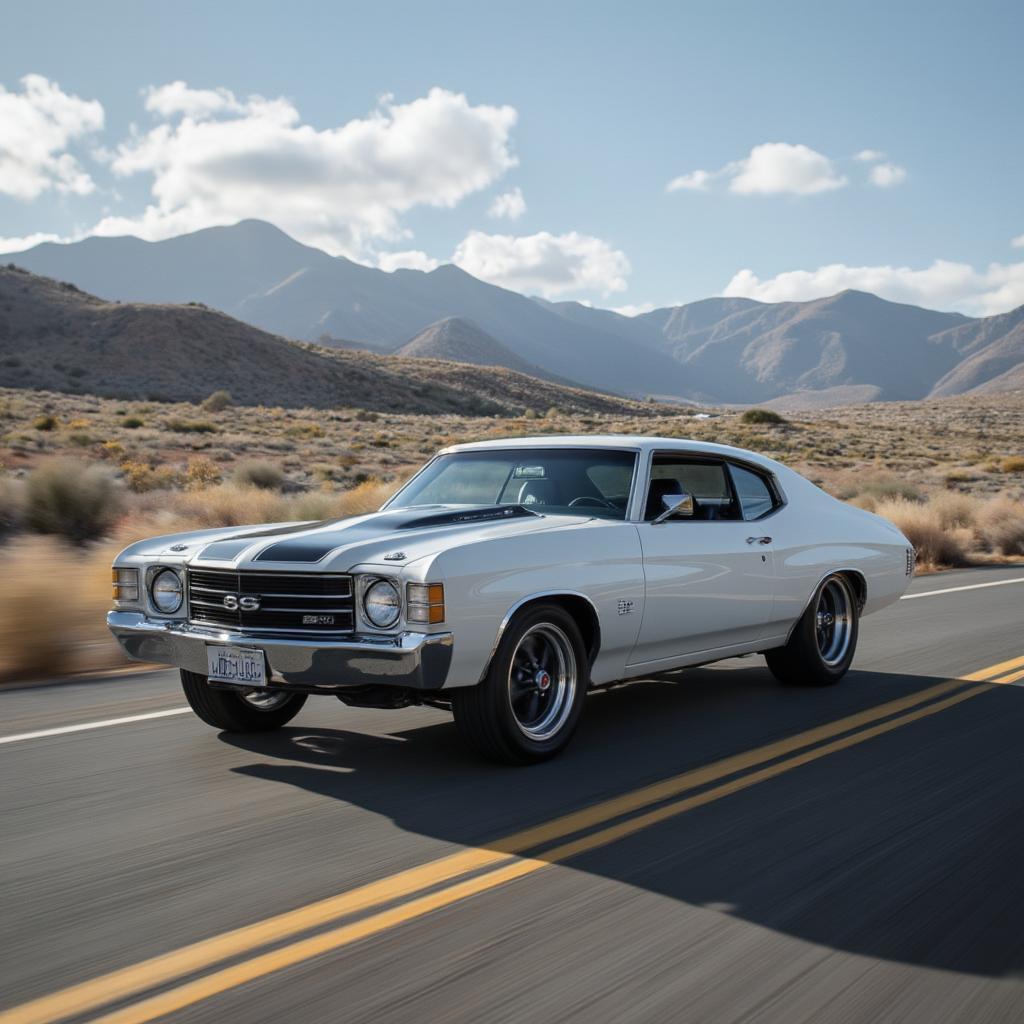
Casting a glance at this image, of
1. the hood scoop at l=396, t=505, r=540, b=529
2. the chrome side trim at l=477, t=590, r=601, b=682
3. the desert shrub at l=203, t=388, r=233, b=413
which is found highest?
the desert shrub at l=203, t=388, r=233, b=413

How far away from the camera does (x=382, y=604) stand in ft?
16.4

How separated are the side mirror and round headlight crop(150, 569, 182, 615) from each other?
2475 mm

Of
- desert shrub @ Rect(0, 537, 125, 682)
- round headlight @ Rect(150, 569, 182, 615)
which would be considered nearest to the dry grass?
desert shrub @ Rect(0, 537, 125, 682)

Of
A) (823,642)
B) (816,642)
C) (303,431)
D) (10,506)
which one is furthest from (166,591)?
(303,431)

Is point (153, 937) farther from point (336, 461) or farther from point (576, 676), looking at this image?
point (336, 461)

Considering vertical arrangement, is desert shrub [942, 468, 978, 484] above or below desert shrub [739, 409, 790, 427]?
below

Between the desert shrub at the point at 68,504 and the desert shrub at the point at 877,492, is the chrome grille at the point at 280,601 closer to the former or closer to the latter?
the desert shrub at the point at 68,504

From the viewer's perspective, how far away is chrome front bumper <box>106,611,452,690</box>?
4.86m

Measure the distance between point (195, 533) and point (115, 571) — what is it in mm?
448

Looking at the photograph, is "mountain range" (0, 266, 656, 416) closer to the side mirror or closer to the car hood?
the car hood

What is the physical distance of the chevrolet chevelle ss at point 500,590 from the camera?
504 centimetres

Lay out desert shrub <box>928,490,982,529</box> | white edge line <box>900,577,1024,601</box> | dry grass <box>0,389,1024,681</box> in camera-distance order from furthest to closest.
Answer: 1. desert shrub <box>928,490,982,529</box>
2. white edge line <box>900,577,1024,601</box>
3. dry grass <box>0,389,1024,681</box>

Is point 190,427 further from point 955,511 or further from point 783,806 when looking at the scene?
point 783,806

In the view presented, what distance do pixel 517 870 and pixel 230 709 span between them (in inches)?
98.9
